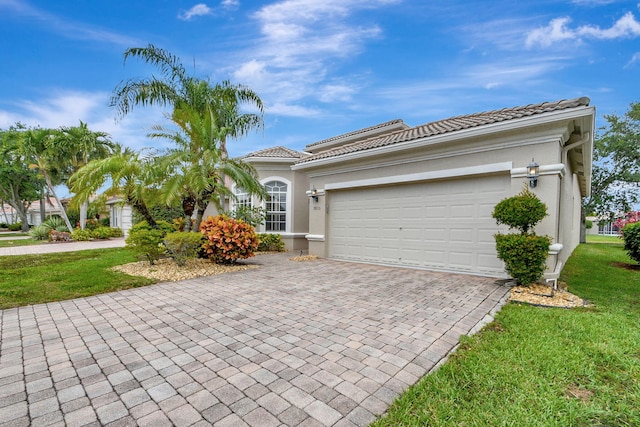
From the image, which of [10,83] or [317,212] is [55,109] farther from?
[317,212]

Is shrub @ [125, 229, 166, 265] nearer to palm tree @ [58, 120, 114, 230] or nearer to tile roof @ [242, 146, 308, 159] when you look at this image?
tile roof @ [242, 146, 308, 159]

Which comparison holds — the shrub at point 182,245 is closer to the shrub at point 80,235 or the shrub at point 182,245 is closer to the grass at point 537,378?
the grass at point 537,378

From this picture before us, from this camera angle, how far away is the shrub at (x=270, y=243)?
1379 cm

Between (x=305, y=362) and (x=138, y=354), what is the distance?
191 cm

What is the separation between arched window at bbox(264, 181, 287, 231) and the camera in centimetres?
1440

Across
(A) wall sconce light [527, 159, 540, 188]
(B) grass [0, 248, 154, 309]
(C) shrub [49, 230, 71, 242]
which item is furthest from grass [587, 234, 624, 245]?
(C) shrub [49, 230, 71, 242]

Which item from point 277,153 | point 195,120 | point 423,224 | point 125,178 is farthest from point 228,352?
point 277,153

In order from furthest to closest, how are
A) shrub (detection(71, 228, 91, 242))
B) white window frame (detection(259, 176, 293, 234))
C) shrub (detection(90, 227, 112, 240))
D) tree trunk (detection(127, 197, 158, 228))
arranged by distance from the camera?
shrub (detection(90, 227, 112, 240))
shrub (detection(71, 228, 91, 242))
white window frame (detection(259, 176, 293, 234))
tree trunk (detection(127, 197, 158, 228))

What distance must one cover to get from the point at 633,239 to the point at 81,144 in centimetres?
2743

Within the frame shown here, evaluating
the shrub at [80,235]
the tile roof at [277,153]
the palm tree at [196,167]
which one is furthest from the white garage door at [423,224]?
the shrub at [80,235]

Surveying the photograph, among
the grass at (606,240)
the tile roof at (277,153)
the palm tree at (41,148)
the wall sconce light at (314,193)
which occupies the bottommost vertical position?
the grass at (606,240)

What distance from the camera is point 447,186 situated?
8234 millimetres

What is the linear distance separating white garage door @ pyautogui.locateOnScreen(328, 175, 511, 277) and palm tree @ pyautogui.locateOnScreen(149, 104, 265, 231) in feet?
10.7

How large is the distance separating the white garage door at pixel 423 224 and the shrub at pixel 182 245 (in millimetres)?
Result: 4653
